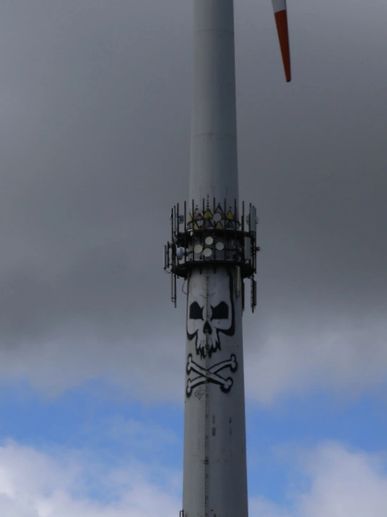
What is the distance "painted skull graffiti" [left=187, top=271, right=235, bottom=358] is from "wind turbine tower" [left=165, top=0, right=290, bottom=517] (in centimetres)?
8

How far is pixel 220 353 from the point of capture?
122125mm

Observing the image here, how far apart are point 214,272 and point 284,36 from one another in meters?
23.1

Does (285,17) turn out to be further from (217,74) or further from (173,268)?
(173,268)

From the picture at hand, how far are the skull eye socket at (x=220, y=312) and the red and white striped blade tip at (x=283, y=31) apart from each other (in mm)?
A: 22688

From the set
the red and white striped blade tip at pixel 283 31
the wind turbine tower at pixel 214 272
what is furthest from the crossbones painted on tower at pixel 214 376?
the red and white striped blade tip at pixel 283 31

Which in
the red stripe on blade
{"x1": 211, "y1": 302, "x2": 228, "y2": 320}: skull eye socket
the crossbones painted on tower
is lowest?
the crossbones painted on tower

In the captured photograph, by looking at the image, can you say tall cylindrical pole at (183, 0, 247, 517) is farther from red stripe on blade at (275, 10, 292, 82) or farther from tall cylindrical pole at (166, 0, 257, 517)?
red stripe on blade at (275, 10, 292, 82)

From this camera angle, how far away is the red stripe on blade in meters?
135

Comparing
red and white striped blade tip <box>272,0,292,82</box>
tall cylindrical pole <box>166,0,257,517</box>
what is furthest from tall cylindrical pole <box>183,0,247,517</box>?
red and white striped blade tip <box>272,0,292,82</box>

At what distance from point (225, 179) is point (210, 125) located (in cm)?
494

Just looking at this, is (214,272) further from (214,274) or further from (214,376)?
(214,376)

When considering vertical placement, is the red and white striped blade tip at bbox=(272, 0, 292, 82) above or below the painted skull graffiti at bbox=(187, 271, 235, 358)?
above

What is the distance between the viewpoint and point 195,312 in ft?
406

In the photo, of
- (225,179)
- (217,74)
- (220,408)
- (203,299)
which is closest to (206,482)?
(220,408)
